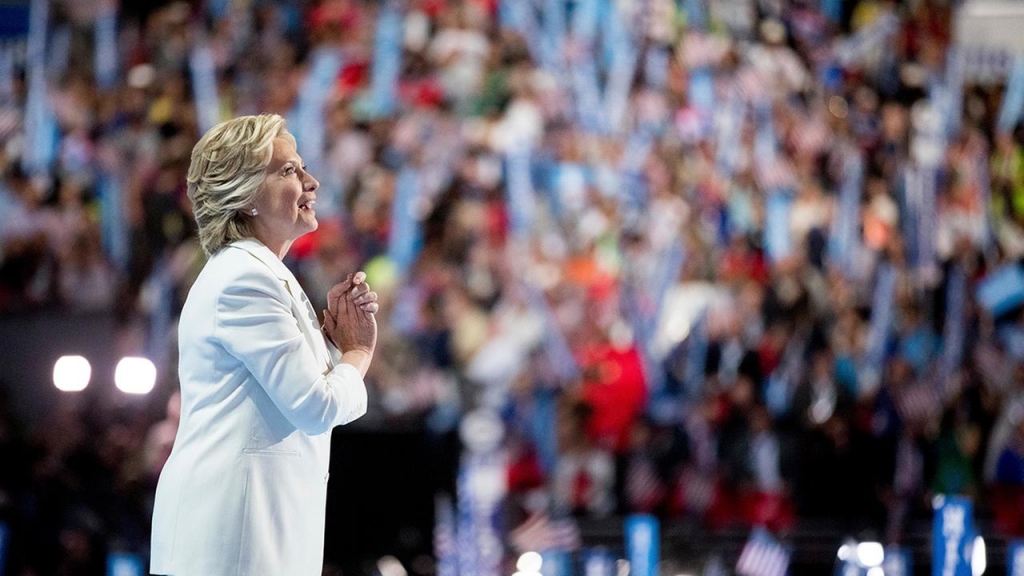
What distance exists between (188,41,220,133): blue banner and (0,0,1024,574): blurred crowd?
2.0 inches

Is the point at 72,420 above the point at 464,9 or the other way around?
the other way around

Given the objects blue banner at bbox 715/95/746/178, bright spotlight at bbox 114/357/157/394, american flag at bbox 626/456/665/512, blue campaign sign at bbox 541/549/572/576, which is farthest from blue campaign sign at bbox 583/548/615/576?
blue banner at bbox 715/95/746/178

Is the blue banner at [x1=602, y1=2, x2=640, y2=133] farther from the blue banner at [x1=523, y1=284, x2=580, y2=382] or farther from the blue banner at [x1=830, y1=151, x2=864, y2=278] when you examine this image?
the blue banner at [x1=523, y1=284, x2=580, y2=382]

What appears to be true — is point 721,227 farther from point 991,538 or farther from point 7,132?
point 7,132

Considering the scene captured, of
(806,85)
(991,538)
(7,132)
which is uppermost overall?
(806,85)

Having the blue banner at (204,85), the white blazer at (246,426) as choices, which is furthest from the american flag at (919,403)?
the white blazer at (246,426)

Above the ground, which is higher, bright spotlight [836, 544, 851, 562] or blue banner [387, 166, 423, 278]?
blue banner [387, 166, 423, 278]

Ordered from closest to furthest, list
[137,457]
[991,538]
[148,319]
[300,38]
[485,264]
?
[991,538]
[137,457]
[148,319]
[485,264]
[300,38]

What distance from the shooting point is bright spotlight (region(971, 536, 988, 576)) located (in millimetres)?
4715

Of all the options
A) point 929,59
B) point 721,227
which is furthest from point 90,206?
point 929,59

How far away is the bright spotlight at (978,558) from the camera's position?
4715 millimetres

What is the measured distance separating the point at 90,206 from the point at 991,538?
4.40 m

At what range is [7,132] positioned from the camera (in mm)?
6414

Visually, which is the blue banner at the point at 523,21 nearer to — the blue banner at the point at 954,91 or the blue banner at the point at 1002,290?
the blue banner at the point at 954,91
